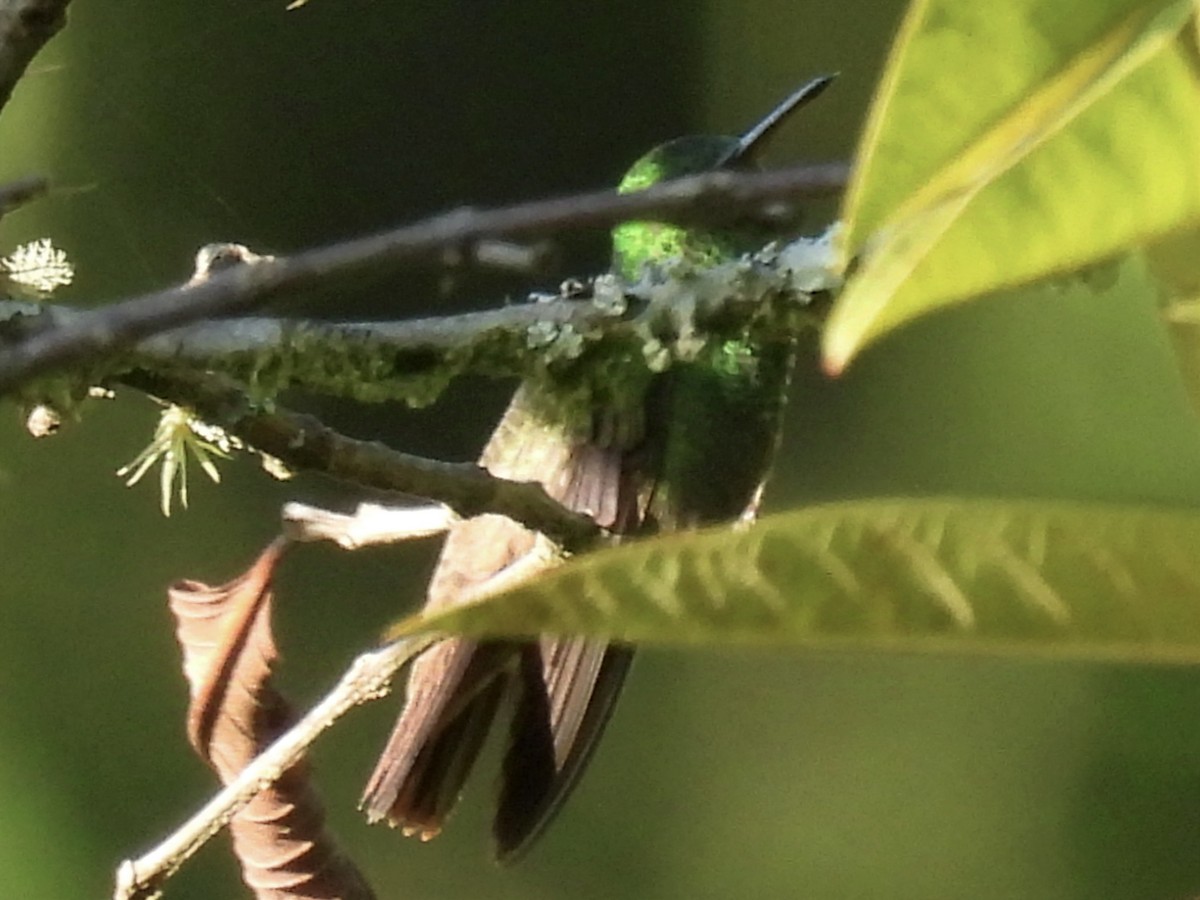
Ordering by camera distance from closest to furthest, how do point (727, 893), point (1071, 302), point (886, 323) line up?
point (886, 323) < point (1071, 302) < point (727, 893)

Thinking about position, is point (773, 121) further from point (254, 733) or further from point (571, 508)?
point (254, 733)

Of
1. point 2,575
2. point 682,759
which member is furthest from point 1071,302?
point 2,575

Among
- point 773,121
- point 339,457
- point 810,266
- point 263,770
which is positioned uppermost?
point 773,121

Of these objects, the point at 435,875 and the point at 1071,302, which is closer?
the point at 1071,302

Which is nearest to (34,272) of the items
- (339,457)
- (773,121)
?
(339,457)

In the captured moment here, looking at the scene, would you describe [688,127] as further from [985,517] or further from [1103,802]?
[985,517]

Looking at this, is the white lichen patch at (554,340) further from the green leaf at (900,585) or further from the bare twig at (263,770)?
the green leaf at (900,585)

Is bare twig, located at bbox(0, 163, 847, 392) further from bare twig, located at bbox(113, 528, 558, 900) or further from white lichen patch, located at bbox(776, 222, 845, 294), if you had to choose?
bare twig, located at bbox(113, 528, 558, 900)
